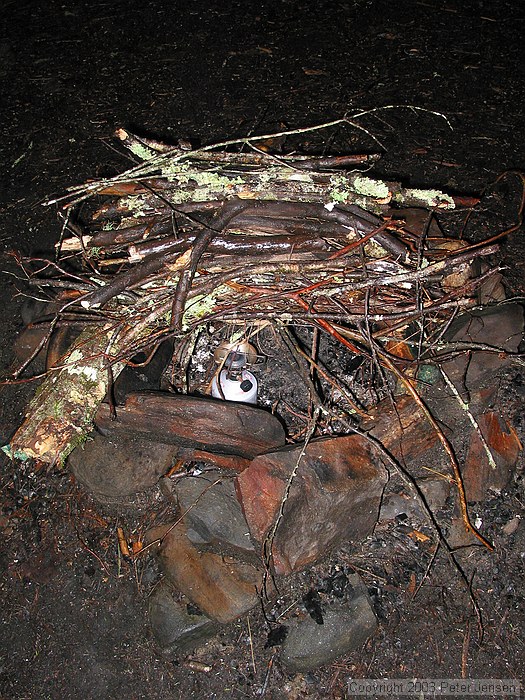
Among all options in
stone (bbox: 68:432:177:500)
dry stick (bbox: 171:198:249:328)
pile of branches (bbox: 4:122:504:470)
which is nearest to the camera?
dry stick (bbox: 171:198:249:328)

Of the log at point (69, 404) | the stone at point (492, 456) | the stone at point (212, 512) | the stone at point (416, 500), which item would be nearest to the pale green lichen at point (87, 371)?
the log at point (69, 404)

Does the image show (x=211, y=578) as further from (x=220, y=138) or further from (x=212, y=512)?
(x=220, y=138)

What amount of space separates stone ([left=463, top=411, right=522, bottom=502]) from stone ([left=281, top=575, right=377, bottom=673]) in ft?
2.58

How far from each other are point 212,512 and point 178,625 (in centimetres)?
55

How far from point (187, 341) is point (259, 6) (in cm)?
421

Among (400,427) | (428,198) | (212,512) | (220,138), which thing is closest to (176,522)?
(212,512)

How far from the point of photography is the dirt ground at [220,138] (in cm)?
238

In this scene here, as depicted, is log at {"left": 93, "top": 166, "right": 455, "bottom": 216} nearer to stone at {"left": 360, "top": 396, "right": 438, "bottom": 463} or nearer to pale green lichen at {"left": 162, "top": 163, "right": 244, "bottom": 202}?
pale green lichen at {"left": 162, "top": 163, "right": 244, "bottom": 202}

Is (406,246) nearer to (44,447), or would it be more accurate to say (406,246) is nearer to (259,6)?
(44,447)

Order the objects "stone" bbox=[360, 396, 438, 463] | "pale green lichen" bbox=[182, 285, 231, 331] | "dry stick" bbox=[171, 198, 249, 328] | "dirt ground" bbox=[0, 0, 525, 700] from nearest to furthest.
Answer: "dry stick" bbox=[171, 198, 249, 328] → "pale green lichen" bbox=[182, 285, 231, 331] → "dirt ground" bbox=[0, 0, 525, 700] → "stone" bbox=[360, 396, 438, 463]

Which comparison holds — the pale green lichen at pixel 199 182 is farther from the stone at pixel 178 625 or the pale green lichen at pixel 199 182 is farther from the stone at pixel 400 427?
the stone at pixel 178 625

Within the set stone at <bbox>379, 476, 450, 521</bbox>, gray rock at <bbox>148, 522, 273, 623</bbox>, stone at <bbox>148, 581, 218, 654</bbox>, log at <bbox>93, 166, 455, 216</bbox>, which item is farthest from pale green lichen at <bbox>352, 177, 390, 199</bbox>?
stone at <bbox>148, 581, 218, 654</bbox>

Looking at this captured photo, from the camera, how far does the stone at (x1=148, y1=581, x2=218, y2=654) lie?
241 cm

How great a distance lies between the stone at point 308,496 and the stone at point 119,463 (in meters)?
0.57
